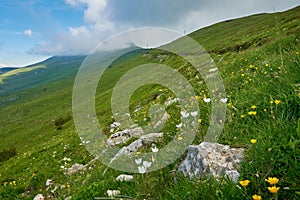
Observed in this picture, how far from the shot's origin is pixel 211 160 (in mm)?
4062


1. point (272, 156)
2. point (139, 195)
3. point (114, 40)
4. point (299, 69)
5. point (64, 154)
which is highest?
Result: point (114, 40)

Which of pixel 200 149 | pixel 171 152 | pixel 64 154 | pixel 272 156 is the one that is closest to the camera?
pixel 272 156

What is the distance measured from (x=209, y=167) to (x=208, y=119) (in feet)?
7.25

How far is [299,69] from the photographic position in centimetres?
583

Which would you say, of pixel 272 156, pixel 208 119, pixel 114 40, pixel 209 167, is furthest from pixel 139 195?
pixel 114 40

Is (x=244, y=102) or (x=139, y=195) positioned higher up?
(x=244, y=102)

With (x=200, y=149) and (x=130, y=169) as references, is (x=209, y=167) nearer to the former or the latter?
(x=200, y=149)

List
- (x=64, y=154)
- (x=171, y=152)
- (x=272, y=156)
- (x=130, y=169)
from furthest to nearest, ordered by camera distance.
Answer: (x=64, y=154) → (x=130, y=169) → (x=171, y=152) → (x=272, y=156)

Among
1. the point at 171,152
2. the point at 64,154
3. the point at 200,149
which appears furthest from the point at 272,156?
the point at 64,154

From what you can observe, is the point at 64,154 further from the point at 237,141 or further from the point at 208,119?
the point at 237,141

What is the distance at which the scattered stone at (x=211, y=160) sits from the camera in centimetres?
379

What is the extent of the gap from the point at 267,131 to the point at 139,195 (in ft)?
6.91

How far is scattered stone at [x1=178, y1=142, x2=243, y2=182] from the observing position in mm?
3789

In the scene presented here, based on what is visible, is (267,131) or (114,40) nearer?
(267,131)
